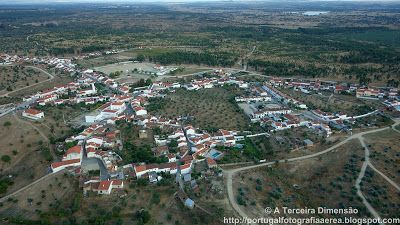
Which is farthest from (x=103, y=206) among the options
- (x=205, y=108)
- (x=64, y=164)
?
(x=205, y=108)

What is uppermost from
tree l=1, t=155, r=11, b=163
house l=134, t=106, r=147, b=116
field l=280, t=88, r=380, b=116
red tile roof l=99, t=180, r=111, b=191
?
house l=134, t=106, r=147, b=116

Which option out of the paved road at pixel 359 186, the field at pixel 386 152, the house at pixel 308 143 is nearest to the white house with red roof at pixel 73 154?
the house at pixel 308 143

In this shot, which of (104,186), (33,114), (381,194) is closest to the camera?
(104,186)

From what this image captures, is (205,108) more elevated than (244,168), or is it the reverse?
(205,108)

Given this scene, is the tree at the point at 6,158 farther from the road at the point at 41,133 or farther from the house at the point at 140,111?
the house at the point at 140,111

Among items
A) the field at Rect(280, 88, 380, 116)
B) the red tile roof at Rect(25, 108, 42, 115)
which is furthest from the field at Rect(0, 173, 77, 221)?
the field at Rect(280, 88, 380, 116)

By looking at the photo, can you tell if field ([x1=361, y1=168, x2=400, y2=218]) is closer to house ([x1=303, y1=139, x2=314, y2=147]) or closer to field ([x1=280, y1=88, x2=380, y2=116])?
house ([x1=303, y1=139, x2=314, y2=147])

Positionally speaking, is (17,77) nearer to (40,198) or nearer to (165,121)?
(165,121)
